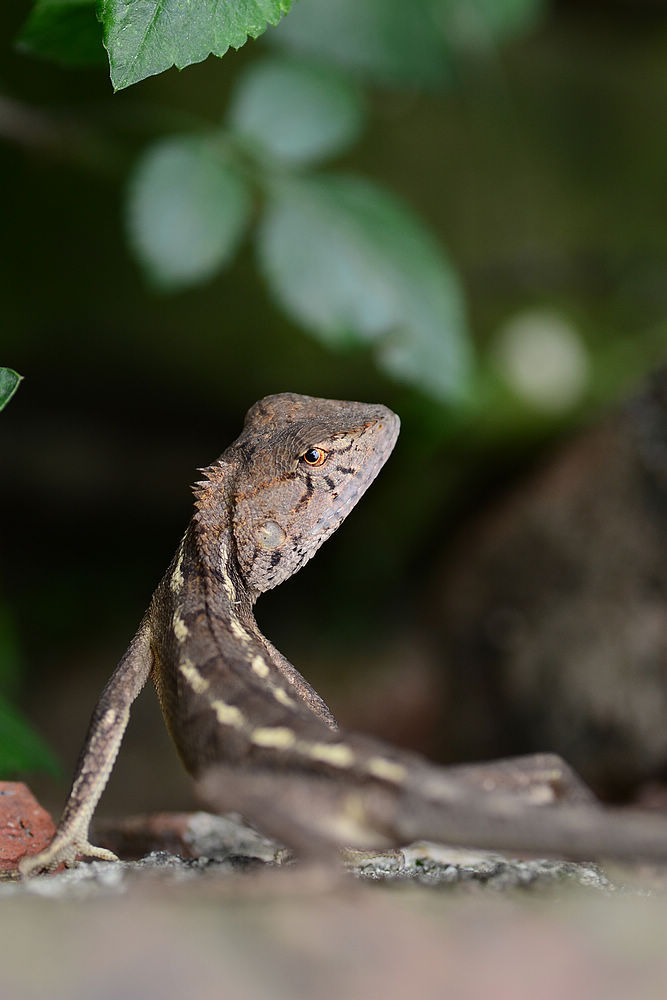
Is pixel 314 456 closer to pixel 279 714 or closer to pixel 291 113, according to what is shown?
pixel 279 714

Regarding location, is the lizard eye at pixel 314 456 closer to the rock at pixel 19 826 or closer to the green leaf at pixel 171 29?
the green leaf at pixel 171 29

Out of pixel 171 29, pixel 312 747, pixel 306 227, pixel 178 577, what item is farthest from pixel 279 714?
pixel 306 227

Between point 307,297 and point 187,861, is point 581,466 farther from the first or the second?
point 187,861

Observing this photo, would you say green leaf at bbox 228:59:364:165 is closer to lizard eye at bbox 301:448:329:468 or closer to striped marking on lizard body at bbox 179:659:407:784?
lizard eye at bbox 301:448:329:468

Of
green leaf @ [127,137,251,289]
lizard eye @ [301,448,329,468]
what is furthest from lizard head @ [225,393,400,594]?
green leaf @ [127,137,251,289]

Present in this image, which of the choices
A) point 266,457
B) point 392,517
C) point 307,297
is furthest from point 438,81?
point 392,517
